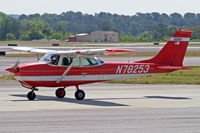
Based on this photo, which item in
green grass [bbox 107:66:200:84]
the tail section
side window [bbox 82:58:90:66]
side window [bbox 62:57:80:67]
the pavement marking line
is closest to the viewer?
the pavement marking line

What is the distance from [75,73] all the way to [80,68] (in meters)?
0.29

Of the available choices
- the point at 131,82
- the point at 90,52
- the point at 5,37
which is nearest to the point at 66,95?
the point at 90,52

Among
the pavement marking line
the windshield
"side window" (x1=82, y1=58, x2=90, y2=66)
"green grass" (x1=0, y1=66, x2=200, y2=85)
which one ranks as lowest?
"green grass" (x1=0, y1=66, x2=200, y2=85)

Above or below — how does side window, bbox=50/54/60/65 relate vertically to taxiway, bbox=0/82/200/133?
above

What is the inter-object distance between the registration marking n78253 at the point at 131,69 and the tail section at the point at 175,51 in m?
0.62

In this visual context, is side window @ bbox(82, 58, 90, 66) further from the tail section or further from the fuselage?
the tail section

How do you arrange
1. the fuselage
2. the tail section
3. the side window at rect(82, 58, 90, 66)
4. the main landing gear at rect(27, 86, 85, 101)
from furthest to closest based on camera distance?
the tail section, the side window at rect(82, 58, 90, 66), the main landing gear at rect(27, 86, 85, 101), the fuselage

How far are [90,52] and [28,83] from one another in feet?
8.81

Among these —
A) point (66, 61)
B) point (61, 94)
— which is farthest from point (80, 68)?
point (61, 94)

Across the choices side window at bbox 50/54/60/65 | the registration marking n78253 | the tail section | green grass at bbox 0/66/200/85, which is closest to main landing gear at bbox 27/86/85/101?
side window at bbox 50/54/60/65

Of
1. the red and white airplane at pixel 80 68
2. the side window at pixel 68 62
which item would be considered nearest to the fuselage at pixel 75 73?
the red and white airplane at pixel 80 68

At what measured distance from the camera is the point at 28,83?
18.0 m

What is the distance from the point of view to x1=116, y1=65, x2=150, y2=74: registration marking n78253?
19.3m

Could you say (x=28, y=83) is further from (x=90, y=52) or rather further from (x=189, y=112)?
(x=189, y=112)
